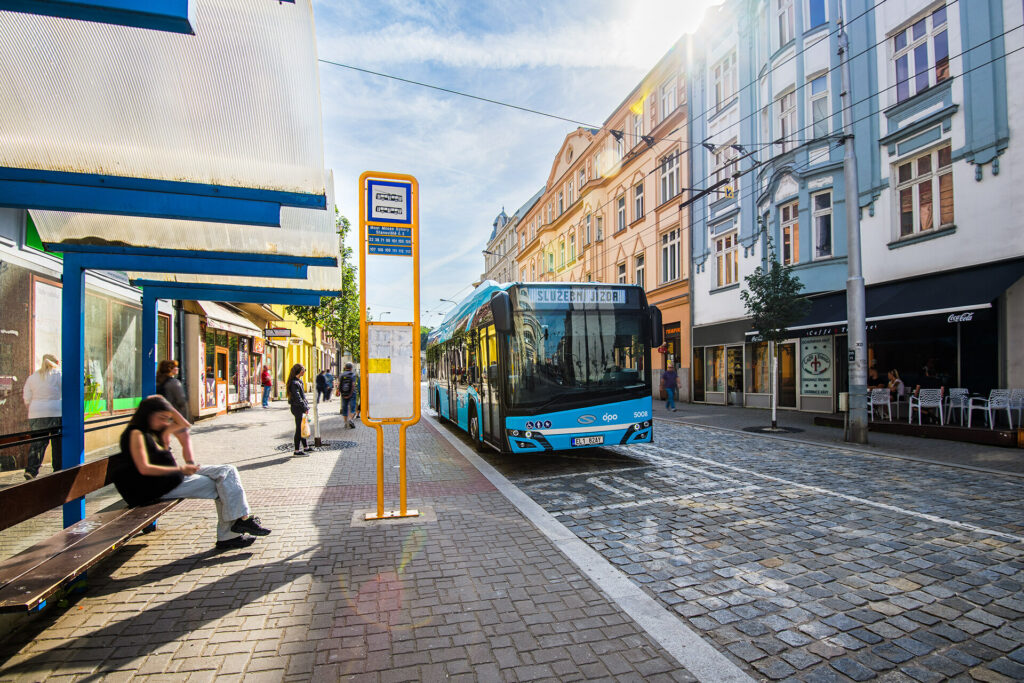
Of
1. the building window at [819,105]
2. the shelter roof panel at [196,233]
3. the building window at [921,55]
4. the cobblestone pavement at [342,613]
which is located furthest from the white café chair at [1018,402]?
the shelter roof panel at [196,233]

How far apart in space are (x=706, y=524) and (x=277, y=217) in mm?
4934

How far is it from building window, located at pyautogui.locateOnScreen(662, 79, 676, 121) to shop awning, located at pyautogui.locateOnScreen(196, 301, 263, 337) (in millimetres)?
20400

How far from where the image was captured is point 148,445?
4.51 meters

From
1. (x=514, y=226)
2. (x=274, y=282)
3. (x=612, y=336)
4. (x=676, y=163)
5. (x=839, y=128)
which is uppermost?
(x=514, y=226)

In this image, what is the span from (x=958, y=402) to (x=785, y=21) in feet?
44.7

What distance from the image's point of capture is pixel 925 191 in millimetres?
13844

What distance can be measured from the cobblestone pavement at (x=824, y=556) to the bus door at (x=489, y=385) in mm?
723

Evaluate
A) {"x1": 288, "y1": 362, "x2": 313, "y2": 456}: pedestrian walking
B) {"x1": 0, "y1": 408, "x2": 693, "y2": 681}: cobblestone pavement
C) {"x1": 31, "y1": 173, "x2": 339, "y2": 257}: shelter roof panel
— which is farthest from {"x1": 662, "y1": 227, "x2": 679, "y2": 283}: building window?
{"x1": 0, "y1": 408, "x2": 693, "y2": 681}: cobblestone pavement

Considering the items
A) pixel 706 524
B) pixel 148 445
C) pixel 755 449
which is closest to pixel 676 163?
pixel 755 449

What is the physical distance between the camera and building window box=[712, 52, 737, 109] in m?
22.0

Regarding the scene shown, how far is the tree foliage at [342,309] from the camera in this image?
57.4ft

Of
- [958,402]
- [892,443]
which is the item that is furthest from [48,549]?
[958,402]

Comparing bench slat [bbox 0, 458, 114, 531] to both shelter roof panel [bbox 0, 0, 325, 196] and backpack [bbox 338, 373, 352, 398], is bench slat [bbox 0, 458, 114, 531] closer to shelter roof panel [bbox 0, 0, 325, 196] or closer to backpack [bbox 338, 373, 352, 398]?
shelter roof panel [bbox 0, 0, 325, 196]

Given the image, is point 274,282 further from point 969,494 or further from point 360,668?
point 969,494
